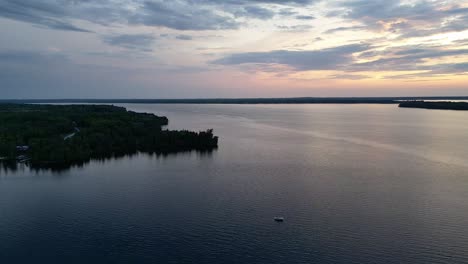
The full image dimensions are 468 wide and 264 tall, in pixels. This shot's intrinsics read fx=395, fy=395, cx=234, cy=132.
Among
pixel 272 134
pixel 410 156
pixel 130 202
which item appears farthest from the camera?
pixel 272 134

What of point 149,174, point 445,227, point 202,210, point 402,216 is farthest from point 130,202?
point 445,227

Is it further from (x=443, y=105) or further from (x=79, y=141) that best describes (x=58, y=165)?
(x=443, y=105)

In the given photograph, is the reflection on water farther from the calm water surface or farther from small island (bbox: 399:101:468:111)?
small island (bbox: 399:101:468:111)

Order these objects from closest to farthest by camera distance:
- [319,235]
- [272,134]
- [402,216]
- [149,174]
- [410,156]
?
[319,235] < [402,216] < [149,174] < [410,156] < [272,134]

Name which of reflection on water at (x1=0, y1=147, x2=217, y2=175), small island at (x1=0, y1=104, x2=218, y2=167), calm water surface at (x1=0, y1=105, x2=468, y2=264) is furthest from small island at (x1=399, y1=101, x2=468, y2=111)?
reflection on water at (x1=0, y1=147, x2=217, y2=175)

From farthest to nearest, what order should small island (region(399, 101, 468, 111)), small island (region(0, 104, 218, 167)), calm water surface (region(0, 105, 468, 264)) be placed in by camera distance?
small island (region(399, 101, 468, 111)) < small island (region(0, 104, 218, 167)) < calm water surface (region(0, 105, 468, 264))

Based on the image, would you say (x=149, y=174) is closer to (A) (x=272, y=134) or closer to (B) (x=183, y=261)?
(B) (x=183, y=261)

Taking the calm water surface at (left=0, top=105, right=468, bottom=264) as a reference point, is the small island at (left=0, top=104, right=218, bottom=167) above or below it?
above

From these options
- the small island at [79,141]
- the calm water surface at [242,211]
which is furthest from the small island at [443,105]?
the small island at [79,141]
